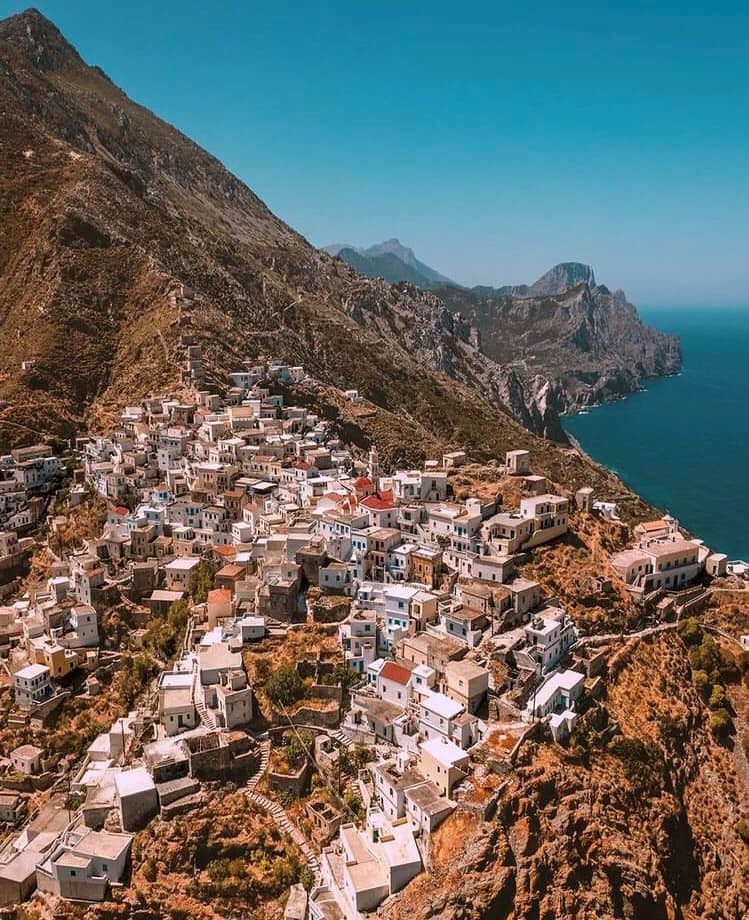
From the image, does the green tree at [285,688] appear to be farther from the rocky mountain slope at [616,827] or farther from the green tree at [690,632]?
the green tree at [690,632]

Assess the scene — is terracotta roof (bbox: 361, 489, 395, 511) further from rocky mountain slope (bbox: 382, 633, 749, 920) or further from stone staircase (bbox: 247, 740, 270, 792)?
stone staircase (bbox: 247, 740, 270, 792)

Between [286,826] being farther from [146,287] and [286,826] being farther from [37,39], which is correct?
[37,39]

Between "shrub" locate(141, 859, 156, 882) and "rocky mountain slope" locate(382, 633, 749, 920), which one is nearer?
"rocky mountain slope" locate(382, 633, 749, 920)

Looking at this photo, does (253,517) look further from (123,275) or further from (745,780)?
(123,275)

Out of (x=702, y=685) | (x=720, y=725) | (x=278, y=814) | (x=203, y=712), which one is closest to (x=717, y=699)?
(x=702, y=685)

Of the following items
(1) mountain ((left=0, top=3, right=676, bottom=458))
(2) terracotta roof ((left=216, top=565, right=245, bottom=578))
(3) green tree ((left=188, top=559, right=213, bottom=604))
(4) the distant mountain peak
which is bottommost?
(3) green tree ((left=188, top=559, right=213, bottom=604))

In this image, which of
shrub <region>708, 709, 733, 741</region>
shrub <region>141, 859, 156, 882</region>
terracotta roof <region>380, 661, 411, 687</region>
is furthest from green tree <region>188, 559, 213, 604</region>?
shrub <region>708, 709, 733, 741</region>

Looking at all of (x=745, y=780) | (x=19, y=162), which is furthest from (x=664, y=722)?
(x=19, y=162)
